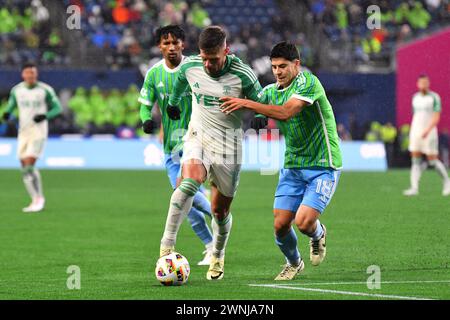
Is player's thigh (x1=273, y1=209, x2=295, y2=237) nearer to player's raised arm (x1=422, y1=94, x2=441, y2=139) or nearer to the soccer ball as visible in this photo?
the soccer ball

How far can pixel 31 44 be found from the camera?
36656mm

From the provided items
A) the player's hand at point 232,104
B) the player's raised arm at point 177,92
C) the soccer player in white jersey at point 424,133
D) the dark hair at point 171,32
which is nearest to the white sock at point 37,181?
the soccer player in white jersey at point 424,133

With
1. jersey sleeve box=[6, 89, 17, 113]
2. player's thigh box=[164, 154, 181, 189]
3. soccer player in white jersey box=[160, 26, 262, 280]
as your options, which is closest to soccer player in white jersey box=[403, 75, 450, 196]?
jersey sleeve box=[6, 89, 17, 113]

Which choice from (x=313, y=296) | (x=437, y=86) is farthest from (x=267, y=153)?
(x=313, y=296)

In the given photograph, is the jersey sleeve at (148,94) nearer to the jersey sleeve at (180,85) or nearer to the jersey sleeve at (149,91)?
the jersey sleeve at (149,91)

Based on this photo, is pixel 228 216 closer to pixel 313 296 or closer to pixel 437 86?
pixel 313 296

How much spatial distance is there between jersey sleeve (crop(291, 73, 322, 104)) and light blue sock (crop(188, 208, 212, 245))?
246cm

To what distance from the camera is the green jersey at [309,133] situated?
9695 millimetres

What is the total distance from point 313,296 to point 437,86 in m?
23.5

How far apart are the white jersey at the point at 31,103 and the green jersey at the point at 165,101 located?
7.58 meters

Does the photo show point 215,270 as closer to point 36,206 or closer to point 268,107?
point 268,107

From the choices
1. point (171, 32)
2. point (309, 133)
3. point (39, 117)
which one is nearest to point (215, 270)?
point (309, 133)

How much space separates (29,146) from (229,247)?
7.13 meters

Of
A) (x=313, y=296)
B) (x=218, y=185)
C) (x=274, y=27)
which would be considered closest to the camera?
(x=313, y=296)
